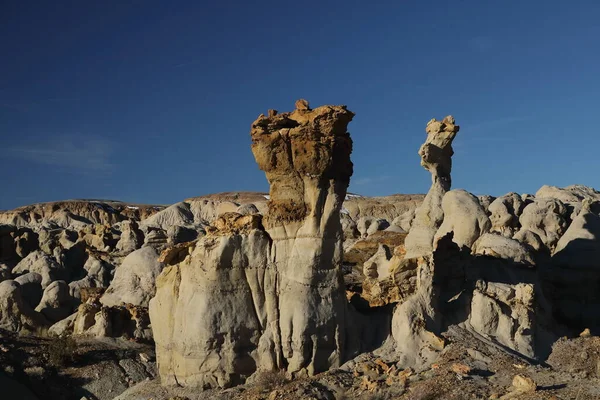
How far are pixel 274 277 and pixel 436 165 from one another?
39.9 ft

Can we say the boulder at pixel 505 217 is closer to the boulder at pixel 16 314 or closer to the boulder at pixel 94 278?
the boulder at pixel 94 278

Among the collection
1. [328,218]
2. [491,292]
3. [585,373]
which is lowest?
[585,373]

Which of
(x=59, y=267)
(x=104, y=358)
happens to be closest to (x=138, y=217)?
(x=59, y=267)

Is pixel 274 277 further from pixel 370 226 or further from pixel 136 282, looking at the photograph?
pixel 370 226

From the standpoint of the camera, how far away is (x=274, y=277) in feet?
63.2

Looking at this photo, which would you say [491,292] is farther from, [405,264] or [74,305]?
[74,305]

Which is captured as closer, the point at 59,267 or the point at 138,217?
the point at 59,267

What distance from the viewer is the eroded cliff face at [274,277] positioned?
731 inches

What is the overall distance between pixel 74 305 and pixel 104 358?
1060 cm

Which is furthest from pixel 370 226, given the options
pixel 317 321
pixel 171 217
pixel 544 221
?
pixel 171 217

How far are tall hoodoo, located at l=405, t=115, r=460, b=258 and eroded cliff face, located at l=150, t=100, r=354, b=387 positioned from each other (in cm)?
804

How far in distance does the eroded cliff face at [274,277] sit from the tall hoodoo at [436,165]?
316 inches

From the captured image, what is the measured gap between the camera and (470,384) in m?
16.4

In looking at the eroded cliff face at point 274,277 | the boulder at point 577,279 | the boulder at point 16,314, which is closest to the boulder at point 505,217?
the boulder at point 577,279
